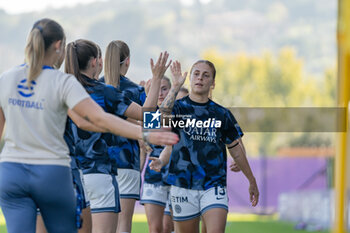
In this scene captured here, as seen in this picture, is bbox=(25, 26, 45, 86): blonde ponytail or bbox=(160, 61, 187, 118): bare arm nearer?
bbox=(25, 26, 45, 86): blonde ponytail

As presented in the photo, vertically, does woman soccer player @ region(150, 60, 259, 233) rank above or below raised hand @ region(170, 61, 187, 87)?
below

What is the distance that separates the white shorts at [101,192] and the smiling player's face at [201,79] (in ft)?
4.66

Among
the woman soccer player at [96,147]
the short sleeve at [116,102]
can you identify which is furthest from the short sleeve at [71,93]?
the woman soccer player at [96,147]

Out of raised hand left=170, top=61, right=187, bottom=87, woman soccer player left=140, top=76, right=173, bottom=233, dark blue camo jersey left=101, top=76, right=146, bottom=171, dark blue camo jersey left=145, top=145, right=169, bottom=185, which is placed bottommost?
woman soccer player left=140, top=76, right=173, bottom=233

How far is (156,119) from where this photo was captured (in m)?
7.14

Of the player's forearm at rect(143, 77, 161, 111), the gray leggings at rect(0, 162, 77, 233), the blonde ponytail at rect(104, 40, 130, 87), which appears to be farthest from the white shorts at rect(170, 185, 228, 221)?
the gray leggings at rect(0, 162, 77, 233)

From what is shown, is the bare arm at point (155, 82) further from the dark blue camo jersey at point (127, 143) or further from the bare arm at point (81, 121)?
the bare arm at point (81, 121)

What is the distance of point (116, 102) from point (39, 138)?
1.64 meters

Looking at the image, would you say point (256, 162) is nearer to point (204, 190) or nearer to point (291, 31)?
point (204, 190)

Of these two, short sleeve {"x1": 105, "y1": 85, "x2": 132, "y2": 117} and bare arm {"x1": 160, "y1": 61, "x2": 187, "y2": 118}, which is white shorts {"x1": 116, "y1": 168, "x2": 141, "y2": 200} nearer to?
bare arm {"x1": 160, "y1": 61, "x2": 187, "y2": 118}

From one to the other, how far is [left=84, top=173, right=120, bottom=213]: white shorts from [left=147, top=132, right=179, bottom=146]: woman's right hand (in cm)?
223

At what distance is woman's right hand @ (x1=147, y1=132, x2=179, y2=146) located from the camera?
5004 millimetres

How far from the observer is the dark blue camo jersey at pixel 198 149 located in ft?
25.6

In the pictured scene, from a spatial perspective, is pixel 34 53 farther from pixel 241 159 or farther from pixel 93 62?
pixel 241 159
